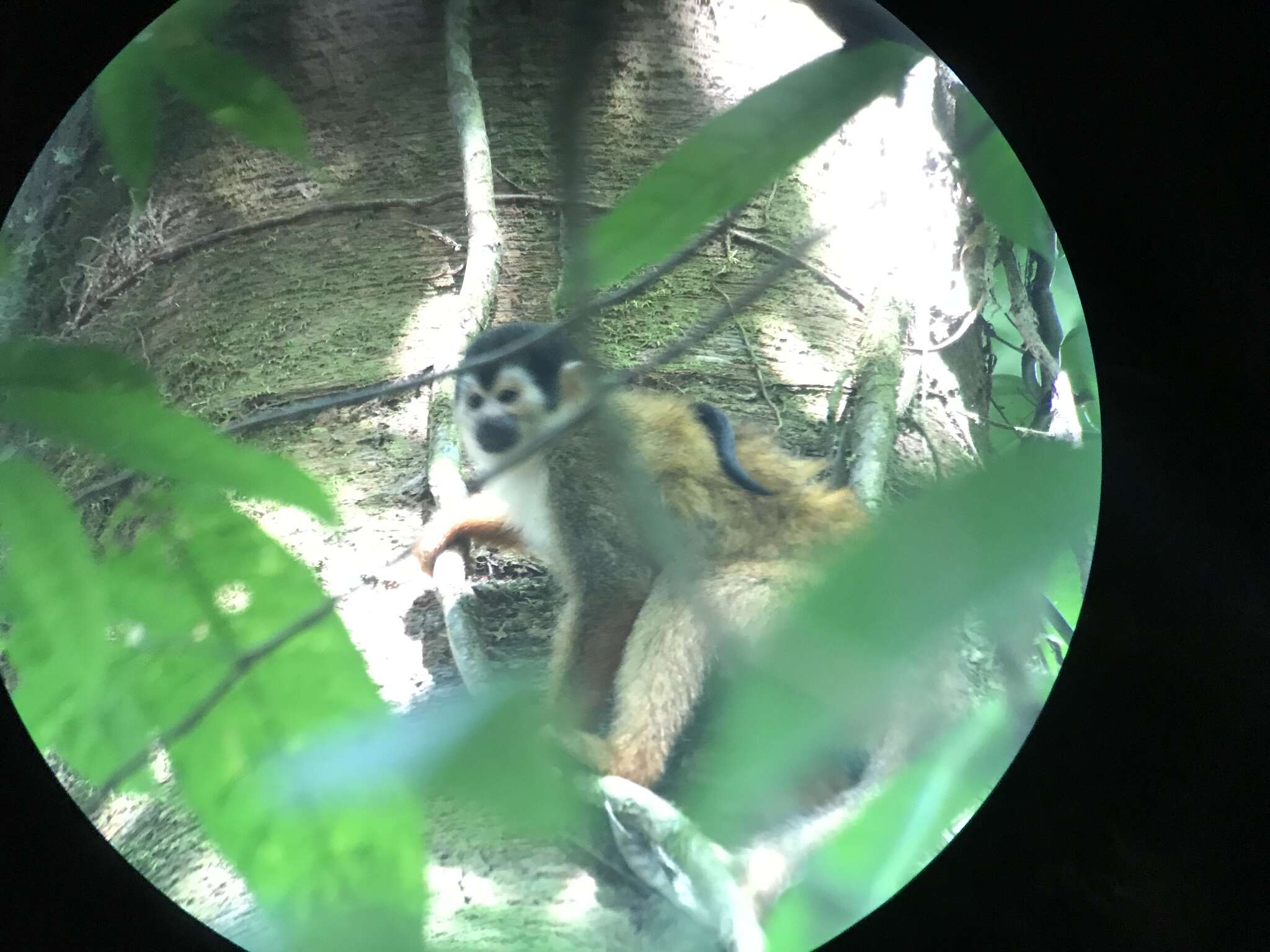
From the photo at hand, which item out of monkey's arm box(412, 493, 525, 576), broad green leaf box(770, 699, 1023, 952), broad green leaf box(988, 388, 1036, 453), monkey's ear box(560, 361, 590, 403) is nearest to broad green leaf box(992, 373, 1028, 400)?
broad green leaf box(988, 388, 1036, 453)

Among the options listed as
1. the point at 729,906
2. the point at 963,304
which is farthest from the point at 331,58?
the point at 729,906

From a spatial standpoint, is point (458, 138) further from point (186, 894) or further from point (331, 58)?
point (186, 894)

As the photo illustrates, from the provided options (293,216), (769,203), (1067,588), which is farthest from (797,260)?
(293,216)

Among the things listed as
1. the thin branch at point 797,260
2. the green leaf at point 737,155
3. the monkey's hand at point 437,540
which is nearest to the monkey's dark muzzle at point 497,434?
the monkey's hand at point 437,540

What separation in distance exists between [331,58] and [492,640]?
639 millimetres

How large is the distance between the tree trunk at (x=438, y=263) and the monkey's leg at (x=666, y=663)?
0.11m

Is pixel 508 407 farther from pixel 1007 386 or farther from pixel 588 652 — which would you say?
pixel 1007 386

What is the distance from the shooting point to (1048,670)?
970mm

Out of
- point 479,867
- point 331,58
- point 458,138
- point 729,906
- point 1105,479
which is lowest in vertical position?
point 729,906

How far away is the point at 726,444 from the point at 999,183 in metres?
0.39

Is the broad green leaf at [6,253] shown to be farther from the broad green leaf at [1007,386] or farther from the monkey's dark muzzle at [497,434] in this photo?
the broad green leaf at [1007,386]

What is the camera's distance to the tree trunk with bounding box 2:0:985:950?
0.92 metres

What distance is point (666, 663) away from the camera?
99 centimetres

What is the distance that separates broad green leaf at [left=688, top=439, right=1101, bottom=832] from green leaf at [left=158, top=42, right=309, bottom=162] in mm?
715
